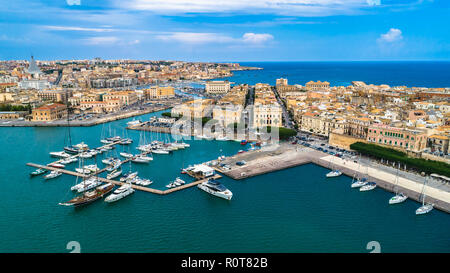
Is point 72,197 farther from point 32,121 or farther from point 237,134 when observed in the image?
point 32,121

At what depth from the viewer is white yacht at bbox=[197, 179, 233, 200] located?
10453 millimetres

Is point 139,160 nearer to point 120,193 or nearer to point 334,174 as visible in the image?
point 120,193

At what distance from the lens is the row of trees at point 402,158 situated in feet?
37.8

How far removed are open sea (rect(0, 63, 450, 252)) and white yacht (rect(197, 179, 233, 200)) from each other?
7.9 inches

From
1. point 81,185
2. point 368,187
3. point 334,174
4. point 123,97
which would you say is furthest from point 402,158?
point 123,97

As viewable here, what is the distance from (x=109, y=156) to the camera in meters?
15.2

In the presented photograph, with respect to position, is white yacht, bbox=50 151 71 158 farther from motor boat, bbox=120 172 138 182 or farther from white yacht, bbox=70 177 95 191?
motor boat, bbox=120 172 138 182

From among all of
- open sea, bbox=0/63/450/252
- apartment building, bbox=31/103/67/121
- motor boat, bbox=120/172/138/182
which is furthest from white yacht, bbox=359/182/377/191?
apartment building, bbox=31/103/67/121

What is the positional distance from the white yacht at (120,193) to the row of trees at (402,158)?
33.4 feet

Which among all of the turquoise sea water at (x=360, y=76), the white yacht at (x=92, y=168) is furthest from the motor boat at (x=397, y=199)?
the turquoise sea water at (x=360, y=76)

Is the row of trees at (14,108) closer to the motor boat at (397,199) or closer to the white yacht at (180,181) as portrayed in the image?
the white yacht at (180,181)

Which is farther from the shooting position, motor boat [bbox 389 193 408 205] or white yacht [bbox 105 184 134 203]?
white yacht [bbox 105 184 134 203]
